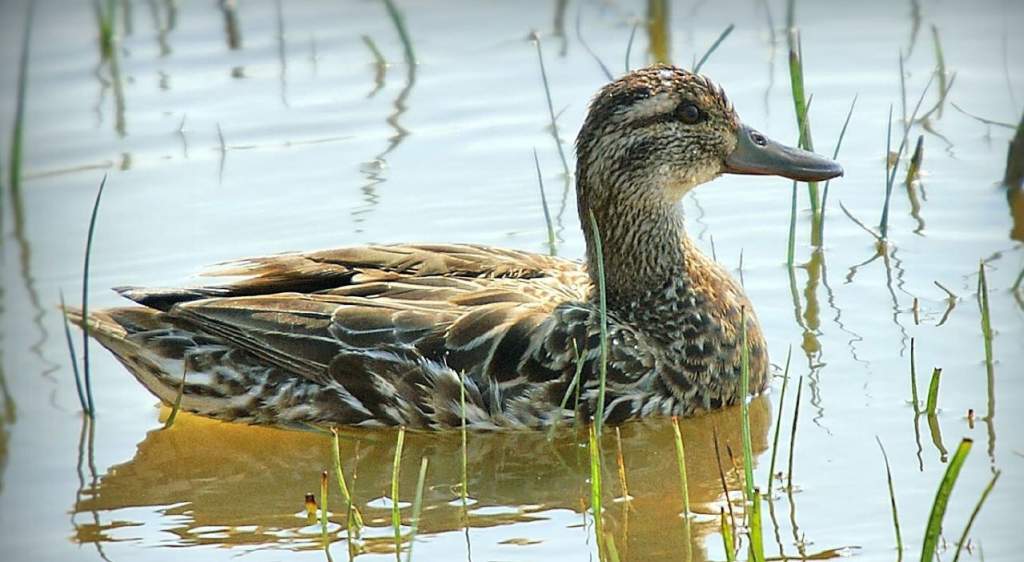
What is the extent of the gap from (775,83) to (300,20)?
3516 millimetres

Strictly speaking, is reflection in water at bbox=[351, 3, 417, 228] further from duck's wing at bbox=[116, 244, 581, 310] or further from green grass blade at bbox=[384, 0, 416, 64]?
duck's wing at bbox=[116, 244, 581, 310]

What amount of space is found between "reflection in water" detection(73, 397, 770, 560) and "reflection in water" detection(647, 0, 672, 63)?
4434 mm

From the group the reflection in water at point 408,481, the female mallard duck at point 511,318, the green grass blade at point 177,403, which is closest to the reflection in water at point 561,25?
the female mallard duck at point 511,318

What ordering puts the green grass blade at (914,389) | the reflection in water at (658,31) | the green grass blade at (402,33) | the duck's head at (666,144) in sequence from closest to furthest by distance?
Answer: the green grass blade at (914,389), the duck's head at (666,144), the green grass blade at (402,33), the reflection in water at (658,31)

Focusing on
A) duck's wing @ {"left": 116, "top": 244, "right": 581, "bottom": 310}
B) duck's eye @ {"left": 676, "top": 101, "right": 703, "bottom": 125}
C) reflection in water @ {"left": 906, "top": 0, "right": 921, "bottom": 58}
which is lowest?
duck's wing @ {"left": 116, "top": 244, "right": 581, "bottom": 310}

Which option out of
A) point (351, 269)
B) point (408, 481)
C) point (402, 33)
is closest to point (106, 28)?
point (402, 33)

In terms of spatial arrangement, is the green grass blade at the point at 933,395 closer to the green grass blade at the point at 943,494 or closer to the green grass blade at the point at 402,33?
the green grass blade at the point at 943,494

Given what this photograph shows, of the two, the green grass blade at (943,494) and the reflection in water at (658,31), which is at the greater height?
the reflection in water at (658,31)

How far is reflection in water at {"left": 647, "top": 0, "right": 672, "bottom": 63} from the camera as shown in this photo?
39.7 feet

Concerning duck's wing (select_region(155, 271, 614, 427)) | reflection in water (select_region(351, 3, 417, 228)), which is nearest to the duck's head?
duck's wing (select_region(155, 271, 614, 427))

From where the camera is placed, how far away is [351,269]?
27.2 feet

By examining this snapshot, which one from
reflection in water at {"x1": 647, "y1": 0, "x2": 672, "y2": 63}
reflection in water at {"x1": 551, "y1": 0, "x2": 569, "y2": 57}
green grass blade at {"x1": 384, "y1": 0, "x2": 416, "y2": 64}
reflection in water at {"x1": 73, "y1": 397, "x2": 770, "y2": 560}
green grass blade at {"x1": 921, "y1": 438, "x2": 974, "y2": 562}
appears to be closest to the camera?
green grass blade at {"x1": 921, "y1": 438, "x2": 974, "y2": 562}

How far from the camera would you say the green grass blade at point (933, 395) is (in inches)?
278

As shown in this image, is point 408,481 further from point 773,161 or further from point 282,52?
point 282,52
